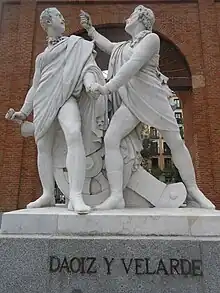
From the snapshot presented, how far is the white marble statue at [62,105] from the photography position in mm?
3289

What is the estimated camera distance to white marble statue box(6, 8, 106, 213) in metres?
3.29

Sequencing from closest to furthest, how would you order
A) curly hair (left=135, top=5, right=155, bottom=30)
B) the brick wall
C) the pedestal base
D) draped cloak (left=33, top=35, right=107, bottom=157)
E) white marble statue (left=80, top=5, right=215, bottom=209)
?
the pedestal base
white marble statue (left=80, top=5, right=215, bottom=209)
draped cloak (left=33, top=35, right=107, bottom=157)
curly hair (left=135, top=5, right=155, bottom=30)
the brick wall

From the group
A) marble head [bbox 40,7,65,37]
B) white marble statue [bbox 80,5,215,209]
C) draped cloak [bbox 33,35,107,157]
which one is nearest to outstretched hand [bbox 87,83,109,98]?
white marble statue [bbox 80,5,215,209]

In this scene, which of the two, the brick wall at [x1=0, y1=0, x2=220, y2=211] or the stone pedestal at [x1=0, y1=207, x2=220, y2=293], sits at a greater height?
the brick wall at [x1=0, y1=0, x2=220, y2=211]

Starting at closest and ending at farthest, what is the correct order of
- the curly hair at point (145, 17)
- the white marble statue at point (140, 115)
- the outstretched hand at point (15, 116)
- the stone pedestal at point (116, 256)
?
the stone pedestal at point (116, 256), the white marble statue at point (140, 115), the outstretched hand at point (15, 116), the curly hair at point (145, 17)

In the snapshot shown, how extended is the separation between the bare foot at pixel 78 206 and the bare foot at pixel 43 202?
0.47 metres

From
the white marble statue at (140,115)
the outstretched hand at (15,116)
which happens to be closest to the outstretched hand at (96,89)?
the white marble statue at (140,115)

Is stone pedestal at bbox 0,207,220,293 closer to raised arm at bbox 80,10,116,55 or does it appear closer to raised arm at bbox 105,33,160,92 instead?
raised arm at bbox 105,33,160,92

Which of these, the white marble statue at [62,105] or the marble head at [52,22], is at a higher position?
the marble head at [52,22]

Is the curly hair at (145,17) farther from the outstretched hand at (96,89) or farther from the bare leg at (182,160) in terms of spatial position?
the bare leg at (182,160)

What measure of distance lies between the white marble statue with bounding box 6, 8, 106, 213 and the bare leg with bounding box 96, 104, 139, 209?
21cm

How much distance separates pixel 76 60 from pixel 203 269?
241 centimetres

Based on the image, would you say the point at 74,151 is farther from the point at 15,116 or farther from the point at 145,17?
the point at 145,17

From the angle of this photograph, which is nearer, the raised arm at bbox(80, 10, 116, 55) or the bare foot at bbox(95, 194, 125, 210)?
the bare foot at bbox(95, 194, 125, 210)
